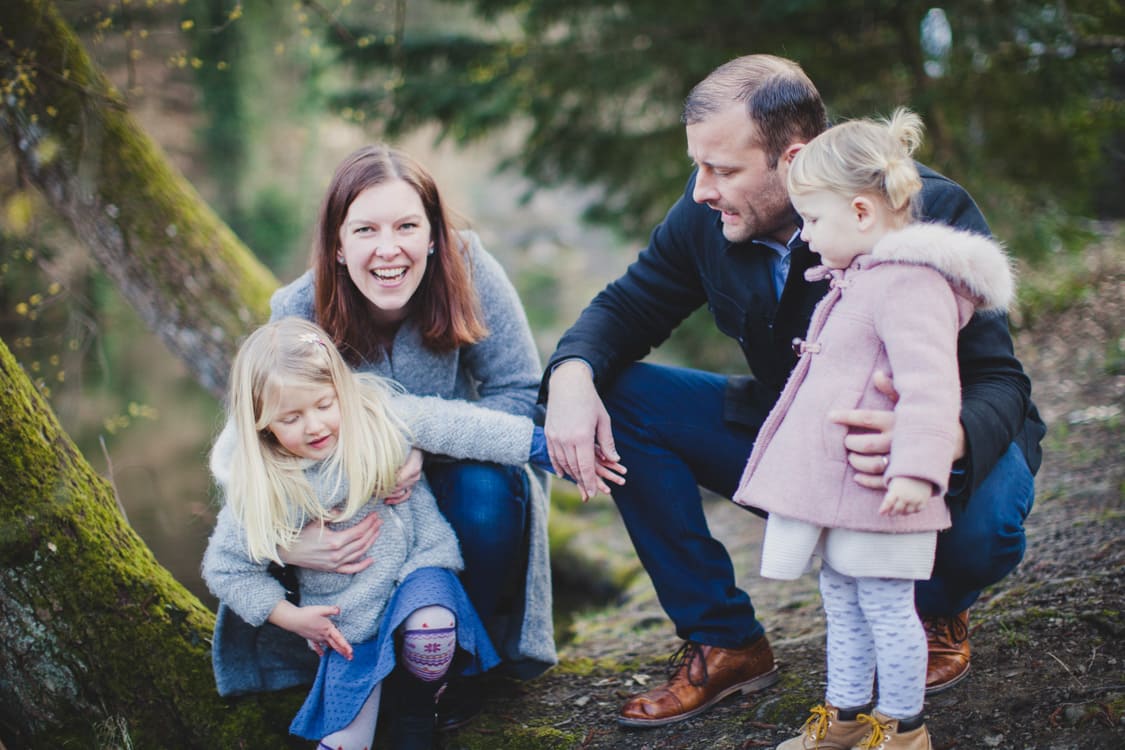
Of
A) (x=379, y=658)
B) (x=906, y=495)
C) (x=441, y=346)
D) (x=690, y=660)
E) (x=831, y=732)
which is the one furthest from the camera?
(x=441, y=346)

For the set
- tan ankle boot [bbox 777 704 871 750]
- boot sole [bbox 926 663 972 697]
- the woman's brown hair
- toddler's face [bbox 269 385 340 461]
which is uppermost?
the woman's brown hair

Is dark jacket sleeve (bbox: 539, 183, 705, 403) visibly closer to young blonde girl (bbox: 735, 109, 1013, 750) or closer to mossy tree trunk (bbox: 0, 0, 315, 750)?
young blonde girl (bbox: 735, 109, 1013, 750)

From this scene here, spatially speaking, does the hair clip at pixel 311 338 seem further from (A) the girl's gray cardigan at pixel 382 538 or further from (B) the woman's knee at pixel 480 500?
(B) the woman's knee at pixel 480 500

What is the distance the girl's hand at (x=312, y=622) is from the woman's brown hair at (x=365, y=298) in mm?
719

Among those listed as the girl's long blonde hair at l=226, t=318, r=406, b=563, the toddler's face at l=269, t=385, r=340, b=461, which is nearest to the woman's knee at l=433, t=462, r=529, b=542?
the girl's long blonde hair at l=226, t=318, r=406, b=563

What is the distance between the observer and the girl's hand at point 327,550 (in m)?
2.15

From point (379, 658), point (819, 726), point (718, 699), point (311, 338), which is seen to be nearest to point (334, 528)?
point (379, 658)

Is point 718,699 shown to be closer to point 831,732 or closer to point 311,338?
point 831,732

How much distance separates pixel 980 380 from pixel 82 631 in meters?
2.14

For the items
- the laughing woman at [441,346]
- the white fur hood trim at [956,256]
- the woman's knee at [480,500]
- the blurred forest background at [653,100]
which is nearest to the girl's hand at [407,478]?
the laughing woman at [441,346]

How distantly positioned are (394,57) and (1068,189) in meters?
4.61

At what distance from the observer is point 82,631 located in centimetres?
218

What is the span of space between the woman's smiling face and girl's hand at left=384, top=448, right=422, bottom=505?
42 cm

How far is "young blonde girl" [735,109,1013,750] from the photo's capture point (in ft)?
5.43
